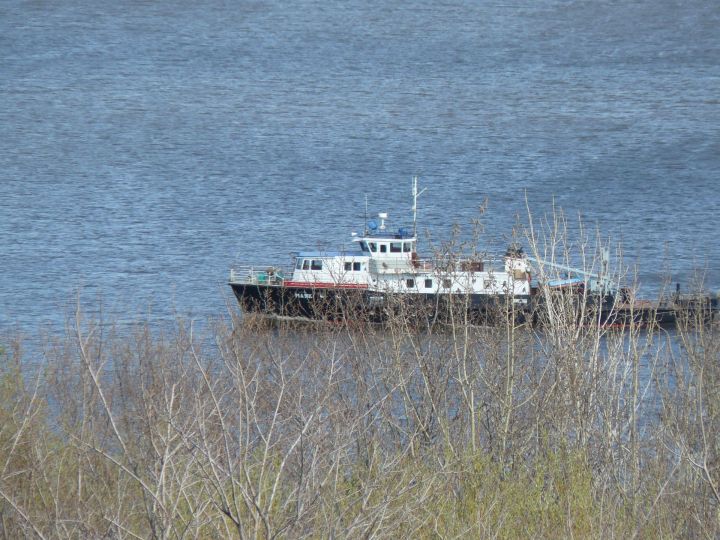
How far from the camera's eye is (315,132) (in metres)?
86.3

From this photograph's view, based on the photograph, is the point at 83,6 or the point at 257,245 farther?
the point at 83,6

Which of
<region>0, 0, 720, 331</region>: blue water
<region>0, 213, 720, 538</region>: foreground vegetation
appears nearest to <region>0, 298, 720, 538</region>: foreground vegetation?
<region>0, 213, 720, 538</region>: foreground vegetation

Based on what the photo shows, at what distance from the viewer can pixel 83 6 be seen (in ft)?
402

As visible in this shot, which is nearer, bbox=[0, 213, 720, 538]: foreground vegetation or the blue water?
bbox=[0, 213, 720, 538]: foreground vegetation

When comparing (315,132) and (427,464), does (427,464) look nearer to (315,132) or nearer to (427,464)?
(427,464)

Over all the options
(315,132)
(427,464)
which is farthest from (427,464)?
(315,132)

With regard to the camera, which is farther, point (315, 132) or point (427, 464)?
point (315, 132)

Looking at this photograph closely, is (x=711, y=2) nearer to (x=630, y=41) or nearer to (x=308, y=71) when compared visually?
(x=630, y=41)

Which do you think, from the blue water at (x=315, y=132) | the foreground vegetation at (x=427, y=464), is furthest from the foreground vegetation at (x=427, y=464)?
the blue water at (x=315, y=132)

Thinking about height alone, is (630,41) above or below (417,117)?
above

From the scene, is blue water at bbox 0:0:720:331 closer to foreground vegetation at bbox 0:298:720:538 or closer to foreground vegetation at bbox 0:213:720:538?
foreground vegetation at bbox 0:213:720:538

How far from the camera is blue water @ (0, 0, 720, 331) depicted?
5881 cm

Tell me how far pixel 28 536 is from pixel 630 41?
107600 mm

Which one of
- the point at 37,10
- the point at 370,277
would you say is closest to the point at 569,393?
the point at 370,277
